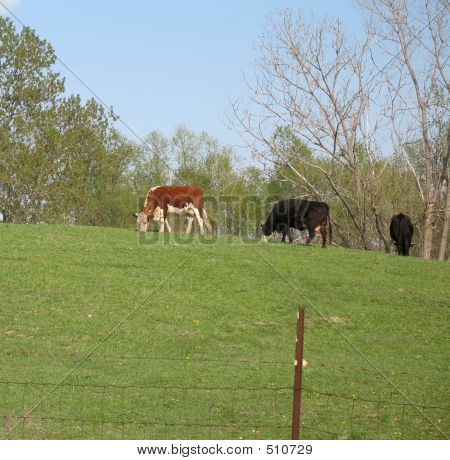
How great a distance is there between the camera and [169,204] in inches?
A: 1121

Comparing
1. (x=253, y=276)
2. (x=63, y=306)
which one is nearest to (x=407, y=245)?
(x=253, y=276)

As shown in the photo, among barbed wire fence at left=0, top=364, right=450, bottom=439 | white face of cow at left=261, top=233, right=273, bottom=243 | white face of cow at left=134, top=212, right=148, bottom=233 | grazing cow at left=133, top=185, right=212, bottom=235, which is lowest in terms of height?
barbed wire fence at left=0, top=364, right=450, bottom=439

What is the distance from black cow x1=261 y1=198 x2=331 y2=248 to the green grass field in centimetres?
186

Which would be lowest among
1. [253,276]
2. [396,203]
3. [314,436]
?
[314,436]

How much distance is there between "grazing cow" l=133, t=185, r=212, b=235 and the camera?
28.1 meters

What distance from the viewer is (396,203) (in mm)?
51344

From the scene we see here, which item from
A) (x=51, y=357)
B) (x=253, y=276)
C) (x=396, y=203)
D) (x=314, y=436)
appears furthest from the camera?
(x=396, y=203)

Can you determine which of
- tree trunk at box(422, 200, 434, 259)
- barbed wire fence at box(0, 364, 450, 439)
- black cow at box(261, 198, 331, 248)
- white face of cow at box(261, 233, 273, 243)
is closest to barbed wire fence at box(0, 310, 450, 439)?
barbed wire fence at box(0, 364, 450, 439)

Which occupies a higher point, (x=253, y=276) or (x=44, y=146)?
(x=44, y=146)

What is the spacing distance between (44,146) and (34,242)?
26.1 m

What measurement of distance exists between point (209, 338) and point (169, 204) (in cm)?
1254

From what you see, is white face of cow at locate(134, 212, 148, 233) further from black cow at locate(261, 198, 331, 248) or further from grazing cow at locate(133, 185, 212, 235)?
black cow at locate(261, 198, 331, 248)

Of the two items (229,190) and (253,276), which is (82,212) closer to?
(229,190)

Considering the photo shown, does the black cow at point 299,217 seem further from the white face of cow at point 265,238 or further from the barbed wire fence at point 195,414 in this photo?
the barbed wire fence at point 195,414
